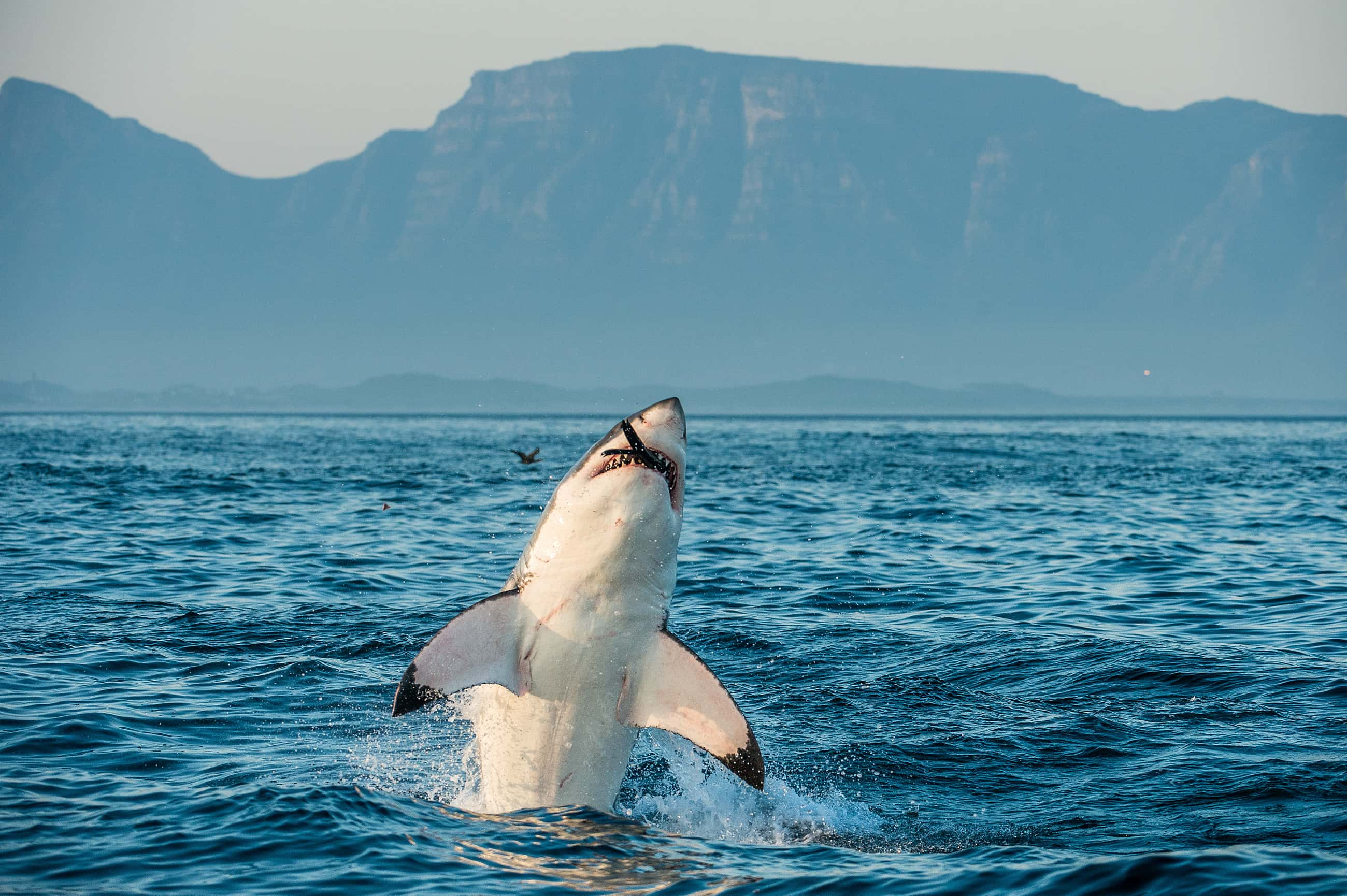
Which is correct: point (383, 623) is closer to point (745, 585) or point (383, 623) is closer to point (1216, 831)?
point (745, 585)

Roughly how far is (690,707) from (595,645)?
802 millimetres

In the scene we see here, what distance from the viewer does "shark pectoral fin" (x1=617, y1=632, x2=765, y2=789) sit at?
8.20 meters

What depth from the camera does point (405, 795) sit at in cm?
955

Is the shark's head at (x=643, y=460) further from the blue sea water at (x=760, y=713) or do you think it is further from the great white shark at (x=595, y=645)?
the blue sea water at (x=760, y=713)

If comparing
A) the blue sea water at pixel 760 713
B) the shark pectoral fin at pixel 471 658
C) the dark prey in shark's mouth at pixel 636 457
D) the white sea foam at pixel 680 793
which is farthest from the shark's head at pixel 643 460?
the white sea foam at pixel 680 793

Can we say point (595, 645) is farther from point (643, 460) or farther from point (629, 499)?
point (643, 460)

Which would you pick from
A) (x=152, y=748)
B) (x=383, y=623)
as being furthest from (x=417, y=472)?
(x=152, y=748)

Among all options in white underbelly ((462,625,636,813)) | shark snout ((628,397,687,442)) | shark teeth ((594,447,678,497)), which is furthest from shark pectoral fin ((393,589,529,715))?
→ shark snout ((628,397,687,442))

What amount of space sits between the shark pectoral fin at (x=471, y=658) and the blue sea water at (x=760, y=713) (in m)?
1.11

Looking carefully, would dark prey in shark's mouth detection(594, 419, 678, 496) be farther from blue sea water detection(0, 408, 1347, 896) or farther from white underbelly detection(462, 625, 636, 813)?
blue sea water detection(0, 408, 1347, 896)

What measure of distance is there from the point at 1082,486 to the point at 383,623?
31406mm

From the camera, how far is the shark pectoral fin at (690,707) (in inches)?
323

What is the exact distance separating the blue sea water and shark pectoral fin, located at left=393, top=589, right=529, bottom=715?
111cm

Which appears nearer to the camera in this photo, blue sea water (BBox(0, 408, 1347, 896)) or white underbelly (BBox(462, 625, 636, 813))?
blue sea water (BBox(0, 408, 1347, 896))
